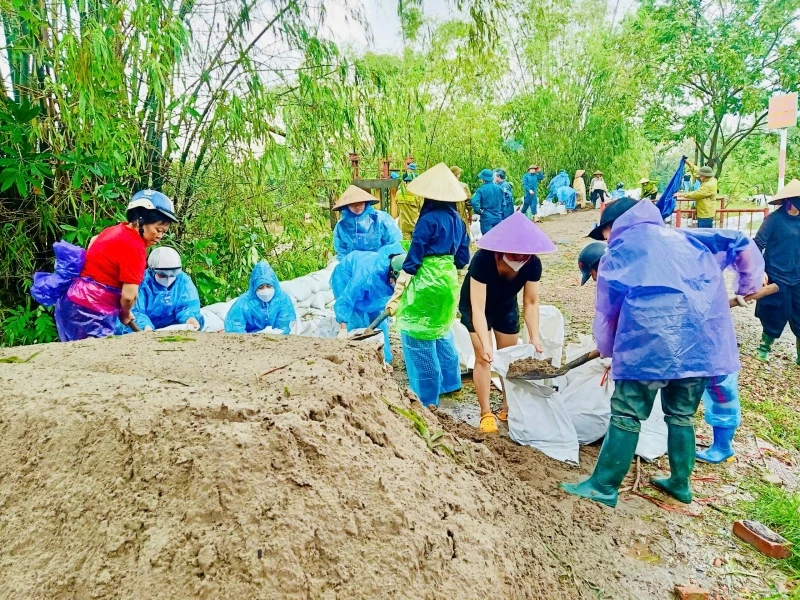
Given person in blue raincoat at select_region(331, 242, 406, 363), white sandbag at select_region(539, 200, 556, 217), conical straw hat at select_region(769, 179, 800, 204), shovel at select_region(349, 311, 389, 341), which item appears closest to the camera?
shovel at select_region(349, 311, 389, 341)

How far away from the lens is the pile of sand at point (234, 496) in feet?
4.05

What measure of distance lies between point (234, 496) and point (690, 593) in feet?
5.37

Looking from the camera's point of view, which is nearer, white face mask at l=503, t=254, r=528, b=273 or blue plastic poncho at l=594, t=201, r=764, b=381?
blue plastic poncho at l=594, t=201, r=764, b=381

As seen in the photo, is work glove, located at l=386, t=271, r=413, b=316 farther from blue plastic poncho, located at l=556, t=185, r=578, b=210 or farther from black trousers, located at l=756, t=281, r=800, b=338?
blue plastic poncho, located at l=556, t=185, r=578, b=210

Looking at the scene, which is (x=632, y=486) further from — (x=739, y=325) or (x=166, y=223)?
(x=739, y=325)

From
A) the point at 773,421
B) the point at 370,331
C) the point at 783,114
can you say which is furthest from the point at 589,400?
the point at 783,114

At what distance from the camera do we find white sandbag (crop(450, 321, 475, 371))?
13.8 ft

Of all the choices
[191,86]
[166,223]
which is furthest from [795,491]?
[191,86]

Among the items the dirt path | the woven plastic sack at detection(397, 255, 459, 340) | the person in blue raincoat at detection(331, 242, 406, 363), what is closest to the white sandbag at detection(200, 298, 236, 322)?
the person in blue raincoat at detection(331, 242, 406, 363)

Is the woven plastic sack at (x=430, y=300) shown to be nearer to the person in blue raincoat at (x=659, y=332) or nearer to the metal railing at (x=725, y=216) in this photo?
the person in blue raincoat at (x=659, y=332)

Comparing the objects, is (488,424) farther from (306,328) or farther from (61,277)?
(61,277)

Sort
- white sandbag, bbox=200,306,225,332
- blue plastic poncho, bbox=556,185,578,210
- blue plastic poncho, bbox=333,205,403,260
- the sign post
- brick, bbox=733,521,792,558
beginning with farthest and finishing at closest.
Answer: blue plastic poncho, bbox=556,185,578,210, the sign post, blue plastic poncho, bbox=333,205,403,260, white sandbag, bbox=200,306,225,332, brick, bbox=733,521,792,558

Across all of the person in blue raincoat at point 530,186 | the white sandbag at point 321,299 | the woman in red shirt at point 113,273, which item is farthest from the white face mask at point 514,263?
the person in blue raincoat at point 530,186

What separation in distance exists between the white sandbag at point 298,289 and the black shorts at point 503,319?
2520 millimetres
